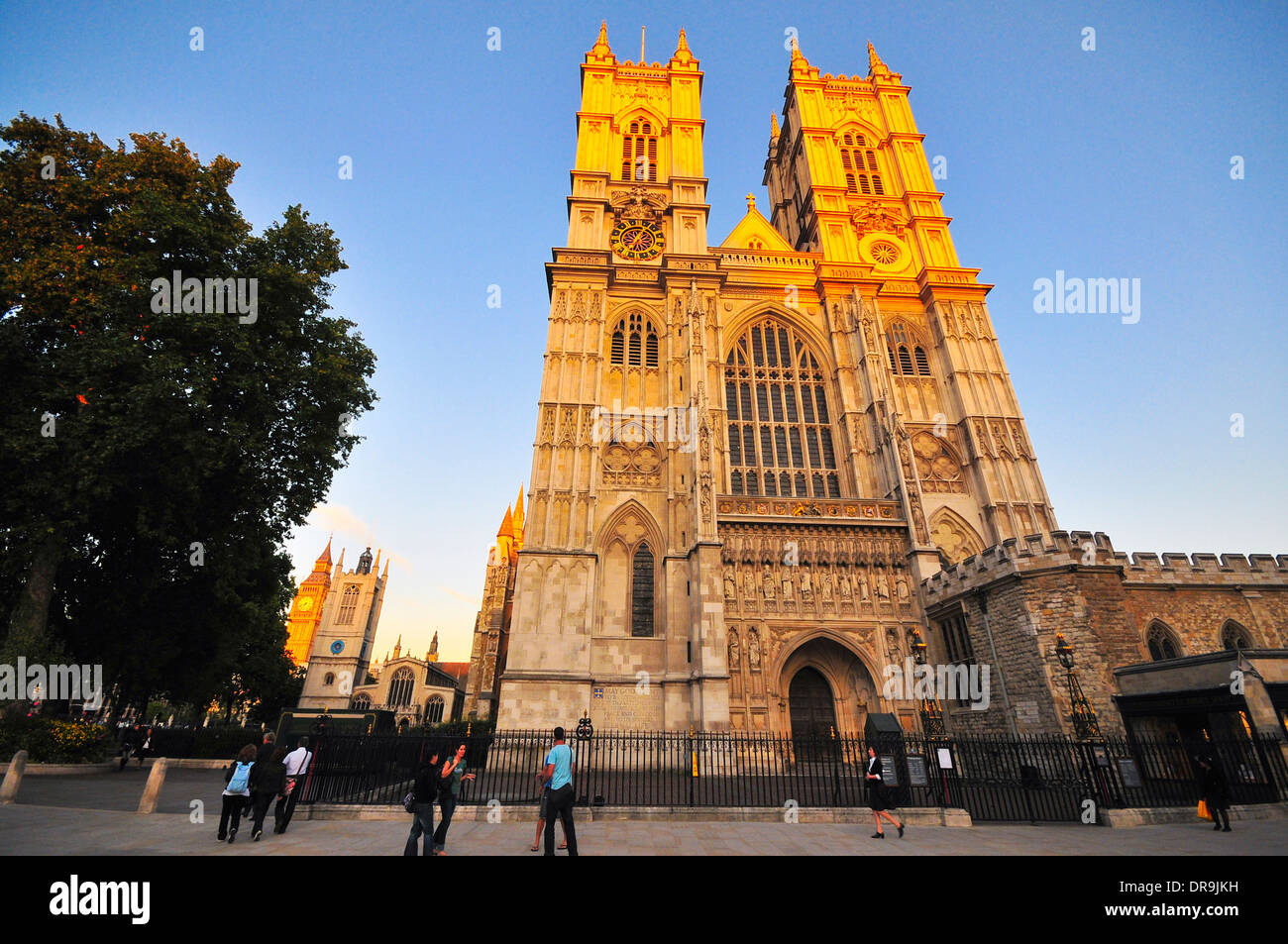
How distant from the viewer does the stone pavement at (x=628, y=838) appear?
682 centimetres

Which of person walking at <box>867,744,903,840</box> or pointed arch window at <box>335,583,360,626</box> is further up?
pointed arch window at <box>335,583,360,626</box>

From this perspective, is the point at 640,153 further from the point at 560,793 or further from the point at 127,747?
the point at 127,747

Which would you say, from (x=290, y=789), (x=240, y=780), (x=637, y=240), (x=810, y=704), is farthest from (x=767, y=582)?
(x=637, y=240)

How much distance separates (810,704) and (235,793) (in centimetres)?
1778

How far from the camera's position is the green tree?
12133mm

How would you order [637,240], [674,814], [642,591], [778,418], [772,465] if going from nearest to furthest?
[674,814] → [642,591] → [772,465] → [778,418] → [637,240]

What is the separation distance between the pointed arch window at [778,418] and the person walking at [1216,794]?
15.4m

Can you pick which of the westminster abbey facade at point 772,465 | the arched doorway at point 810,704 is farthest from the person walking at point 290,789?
the arched doorway at point 810,704

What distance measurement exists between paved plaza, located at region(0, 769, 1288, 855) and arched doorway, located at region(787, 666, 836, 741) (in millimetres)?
10240

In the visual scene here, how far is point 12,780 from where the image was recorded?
9.09 metres

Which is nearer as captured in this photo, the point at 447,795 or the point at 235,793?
the point at 447,795

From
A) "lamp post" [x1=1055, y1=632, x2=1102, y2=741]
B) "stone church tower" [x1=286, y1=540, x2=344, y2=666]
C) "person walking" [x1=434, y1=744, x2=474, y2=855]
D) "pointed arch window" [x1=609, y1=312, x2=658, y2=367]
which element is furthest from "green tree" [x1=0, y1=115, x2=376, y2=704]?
"stone church tower" [x1=286, y1=540, x2=344, y2=666]

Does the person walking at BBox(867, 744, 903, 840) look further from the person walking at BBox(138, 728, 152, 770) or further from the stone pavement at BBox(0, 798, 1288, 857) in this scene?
the person walking at BBox(138, 728, 152, 770)

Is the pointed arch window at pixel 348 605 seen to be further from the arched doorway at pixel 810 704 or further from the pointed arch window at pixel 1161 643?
the pointed arch window at pixel 1161 643
